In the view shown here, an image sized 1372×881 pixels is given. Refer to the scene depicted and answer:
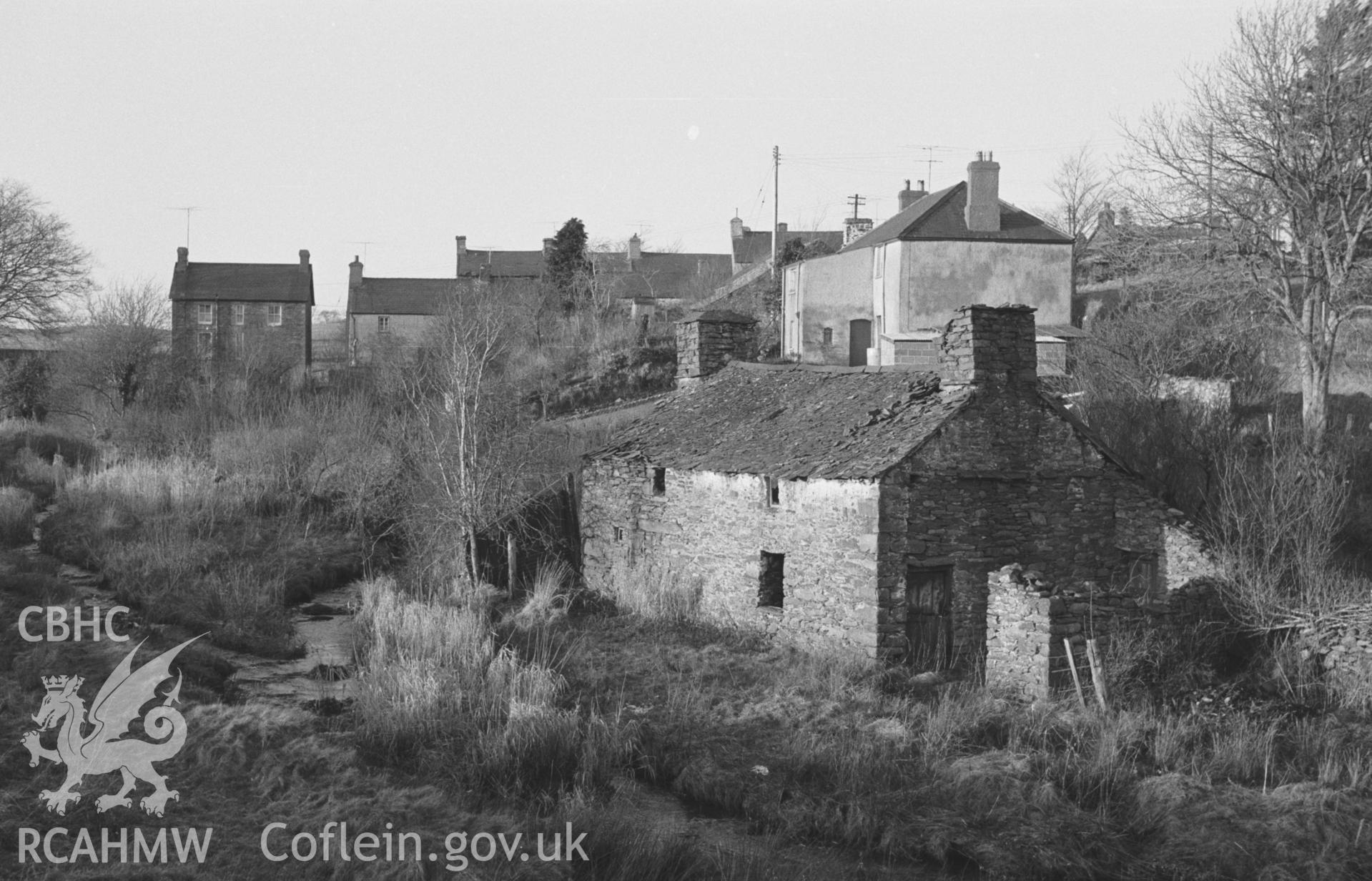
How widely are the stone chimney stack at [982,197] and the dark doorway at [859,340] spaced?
4.31 metres

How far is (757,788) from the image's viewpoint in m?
11.6

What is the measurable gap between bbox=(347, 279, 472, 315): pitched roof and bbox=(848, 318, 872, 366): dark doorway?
79.5 ft

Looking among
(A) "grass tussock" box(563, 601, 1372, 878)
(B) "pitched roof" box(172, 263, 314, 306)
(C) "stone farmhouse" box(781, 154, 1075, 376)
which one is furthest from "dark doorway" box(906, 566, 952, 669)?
(B) "pitched roof" box(172, 263, 314, 306)

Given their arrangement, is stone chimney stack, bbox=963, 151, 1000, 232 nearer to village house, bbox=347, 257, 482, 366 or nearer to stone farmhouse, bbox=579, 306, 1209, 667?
stone farmhouse, bbox=579, 306, 1209, 667

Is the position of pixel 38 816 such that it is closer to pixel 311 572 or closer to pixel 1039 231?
pixel 311 572

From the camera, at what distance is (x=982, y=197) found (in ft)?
106

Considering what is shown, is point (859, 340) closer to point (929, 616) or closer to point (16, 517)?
point (929, 616)

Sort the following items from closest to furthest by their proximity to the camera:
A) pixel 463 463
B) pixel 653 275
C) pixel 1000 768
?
1. pixel 1000 768
2. pixel 463 463
3. pixel 653 275

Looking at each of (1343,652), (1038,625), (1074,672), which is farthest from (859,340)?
(1074,672)

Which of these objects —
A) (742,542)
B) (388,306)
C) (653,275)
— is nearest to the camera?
(742,542)

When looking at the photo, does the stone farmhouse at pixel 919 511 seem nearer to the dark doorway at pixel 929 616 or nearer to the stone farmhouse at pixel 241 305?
the dark doorway at pixel 929 616

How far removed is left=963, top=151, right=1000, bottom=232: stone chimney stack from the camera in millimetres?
32094

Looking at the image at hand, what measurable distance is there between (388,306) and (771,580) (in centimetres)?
4188

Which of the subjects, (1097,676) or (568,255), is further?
(568,255)
